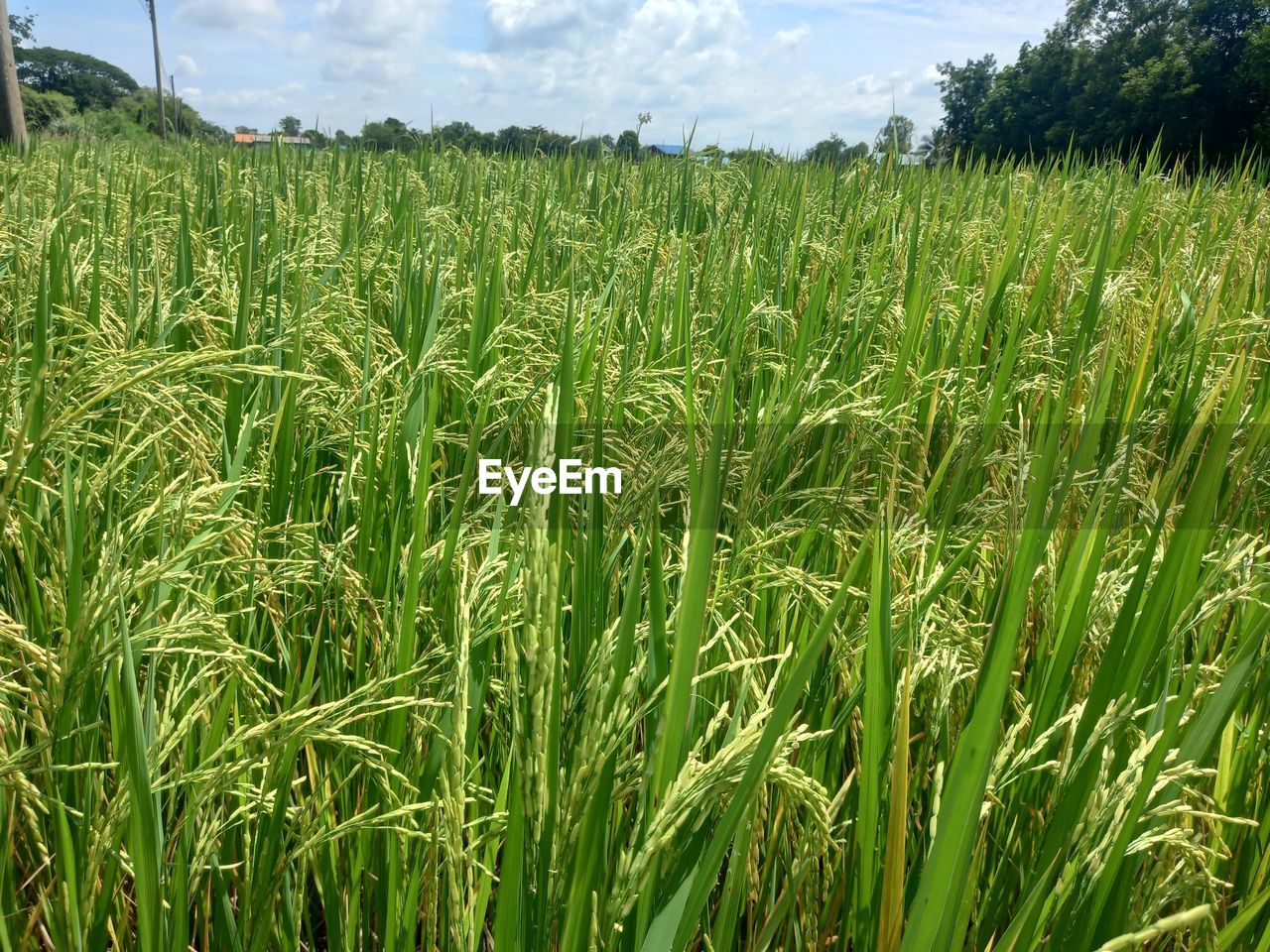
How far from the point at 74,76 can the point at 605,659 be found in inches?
3273

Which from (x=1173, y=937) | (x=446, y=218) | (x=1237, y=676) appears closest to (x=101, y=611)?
(x=1237, y=676)

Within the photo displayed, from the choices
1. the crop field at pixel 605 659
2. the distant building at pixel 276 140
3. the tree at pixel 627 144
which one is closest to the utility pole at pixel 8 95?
the distant building at pixel 276 140

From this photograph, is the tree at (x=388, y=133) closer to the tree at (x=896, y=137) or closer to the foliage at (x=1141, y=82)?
the tree at (x=896, y=137)

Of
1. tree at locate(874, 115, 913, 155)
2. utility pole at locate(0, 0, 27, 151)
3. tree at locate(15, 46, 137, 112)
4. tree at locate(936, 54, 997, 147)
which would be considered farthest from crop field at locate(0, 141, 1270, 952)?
tree at locate(15, 46, 137, 112)

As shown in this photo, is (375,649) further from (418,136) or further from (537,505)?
(418,136)

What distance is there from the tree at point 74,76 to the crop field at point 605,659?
211 ft

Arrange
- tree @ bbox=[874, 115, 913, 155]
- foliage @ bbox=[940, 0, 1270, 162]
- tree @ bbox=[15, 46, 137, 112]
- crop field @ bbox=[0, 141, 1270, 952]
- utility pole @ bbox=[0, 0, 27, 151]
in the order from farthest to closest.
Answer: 1. tree @ bbox=[15, 46, 137, 112]
2. foliage @ bbox=[940, 0, 1270, 162]
3. utility pole @ bbox=[0, 0, 27, 151]
4. tree @ bbox=[874, 115, 913, 155]
5. crop field @ bbox=[0, 141, 1270, 952]

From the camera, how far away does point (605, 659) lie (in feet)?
1.90

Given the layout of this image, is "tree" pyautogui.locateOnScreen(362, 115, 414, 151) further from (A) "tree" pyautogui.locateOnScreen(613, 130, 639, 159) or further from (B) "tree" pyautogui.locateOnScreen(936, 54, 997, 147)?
(B) "tree" pyautogui.locateOnScreen(936, 54, 997, 147)

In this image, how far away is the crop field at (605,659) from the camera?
0.68m

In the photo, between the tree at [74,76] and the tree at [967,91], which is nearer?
the tree at [967,91]

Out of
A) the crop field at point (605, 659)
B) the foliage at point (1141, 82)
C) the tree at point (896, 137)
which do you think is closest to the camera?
the crop field at point (605, 659)

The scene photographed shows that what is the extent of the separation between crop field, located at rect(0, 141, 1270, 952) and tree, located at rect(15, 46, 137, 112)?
64331mm

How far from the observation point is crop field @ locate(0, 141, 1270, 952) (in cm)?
68
